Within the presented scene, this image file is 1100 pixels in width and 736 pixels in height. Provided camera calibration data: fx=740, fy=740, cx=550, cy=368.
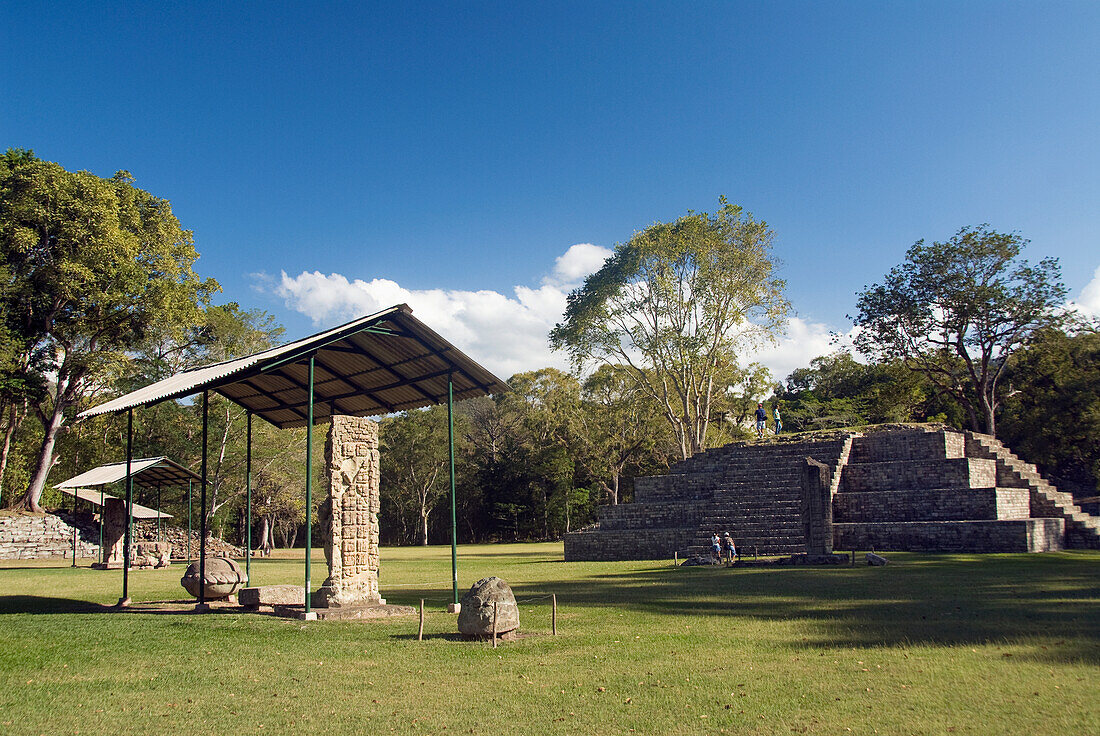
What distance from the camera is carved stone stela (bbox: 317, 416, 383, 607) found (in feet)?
35.7

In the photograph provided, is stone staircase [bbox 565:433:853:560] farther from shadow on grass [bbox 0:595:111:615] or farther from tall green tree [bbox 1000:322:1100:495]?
shadow on grass [bbox 0:595:111:615]

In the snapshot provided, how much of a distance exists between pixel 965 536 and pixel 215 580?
17386mm

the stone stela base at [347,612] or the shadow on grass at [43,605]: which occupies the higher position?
the stone stela base at [347,612]

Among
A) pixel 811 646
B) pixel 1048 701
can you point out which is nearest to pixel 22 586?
pixel 811 646

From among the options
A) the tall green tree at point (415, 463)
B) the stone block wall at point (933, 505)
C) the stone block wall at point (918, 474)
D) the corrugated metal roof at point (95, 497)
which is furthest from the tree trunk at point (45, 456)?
the stone block wall at point (918, 474)

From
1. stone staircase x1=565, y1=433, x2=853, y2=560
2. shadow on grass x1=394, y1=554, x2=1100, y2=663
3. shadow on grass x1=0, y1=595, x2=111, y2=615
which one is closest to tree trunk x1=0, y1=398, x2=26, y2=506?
shadow on grass x1=0, y1=595, x2=111, y2=615

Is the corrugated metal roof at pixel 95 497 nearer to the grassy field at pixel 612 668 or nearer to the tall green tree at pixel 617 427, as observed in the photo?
the grassy field at pixel 612 668

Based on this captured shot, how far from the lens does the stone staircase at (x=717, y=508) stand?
19925 mm

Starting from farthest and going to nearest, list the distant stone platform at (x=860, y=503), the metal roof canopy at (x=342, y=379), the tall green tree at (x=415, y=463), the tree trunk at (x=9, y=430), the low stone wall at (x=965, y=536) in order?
the tall green tree at (x=415, y=463), the tree trunk at (x=9, y=430), the distant stone platform at (x=860, y=503), the low stone wall at (x=965, y=536), the metal roof canopy at (x=342, y=379)

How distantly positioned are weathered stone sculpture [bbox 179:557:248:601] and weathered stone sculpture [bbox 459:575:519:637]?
6.33 m

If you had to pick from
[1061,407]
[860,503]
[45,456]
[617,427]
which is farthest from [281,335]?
[1061,407]

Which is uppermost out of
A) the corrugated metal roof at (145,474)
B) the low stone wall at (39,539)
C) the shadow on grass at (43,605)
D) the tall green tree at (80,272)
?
the tall green tree at (80,272)

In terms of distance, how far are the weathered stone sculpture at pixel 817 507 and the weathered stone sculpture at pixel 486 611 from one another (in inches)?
454

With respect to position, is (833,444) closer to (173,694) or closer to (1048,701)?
(1048,701)
